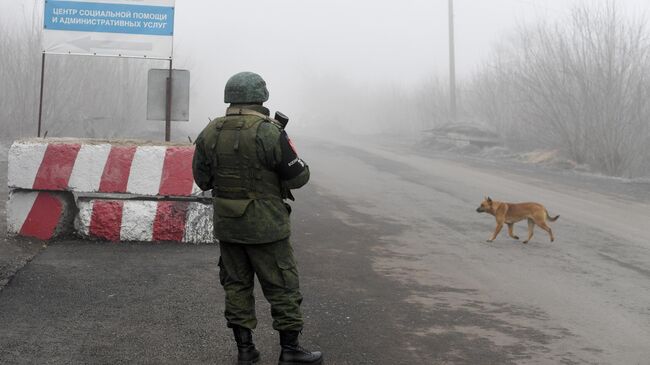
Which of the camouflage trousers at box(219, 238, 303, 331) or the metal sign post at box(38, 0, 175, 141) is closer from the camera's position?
the camouflage trousers at box(219, 238, 303, 331)

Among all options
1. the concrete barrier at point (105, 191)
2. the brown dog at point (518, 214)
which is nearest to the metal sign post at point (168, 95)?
the concrete barrier at point (105, 191)

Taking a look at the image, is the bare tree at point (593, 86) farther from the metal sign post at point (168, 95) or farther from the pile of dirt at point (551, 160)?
the metal sign post at point (168, 95)

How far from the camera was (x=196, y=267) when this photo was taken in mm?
5906

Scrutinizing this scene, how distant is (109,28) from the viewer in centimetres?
768

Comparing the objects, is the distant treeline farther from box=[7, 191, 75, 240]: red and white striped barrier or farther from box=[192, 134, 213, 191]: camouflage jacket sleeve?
box=[192, 134, 213, 191]: camouflage jacket sleeve

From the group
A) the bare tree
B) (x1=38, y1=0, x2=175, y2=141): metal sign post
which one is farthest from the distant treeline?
(x1=38, y1=0, x2=175, y2=141): metal sign post

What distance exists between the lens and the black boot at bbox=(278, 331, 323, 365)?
3686 mm

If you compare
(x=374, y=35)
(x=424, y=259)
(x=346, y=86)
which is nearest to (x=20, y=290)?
(x=424, y=259)

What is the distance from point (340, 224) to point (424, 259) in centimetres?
212

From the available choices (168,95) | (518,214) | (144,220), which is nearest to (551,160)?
(518,214)

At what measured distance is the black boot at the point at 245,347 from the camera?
3707 millimetres

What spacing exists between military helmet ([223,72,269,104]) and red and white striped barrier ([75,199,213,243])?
121 inches

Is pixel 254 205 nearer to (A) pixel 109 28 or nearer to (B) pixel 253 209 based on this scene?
(B) pixel 253 209

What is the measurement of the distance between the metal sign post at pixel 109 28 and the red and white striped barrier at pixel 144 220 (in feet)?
6.05
